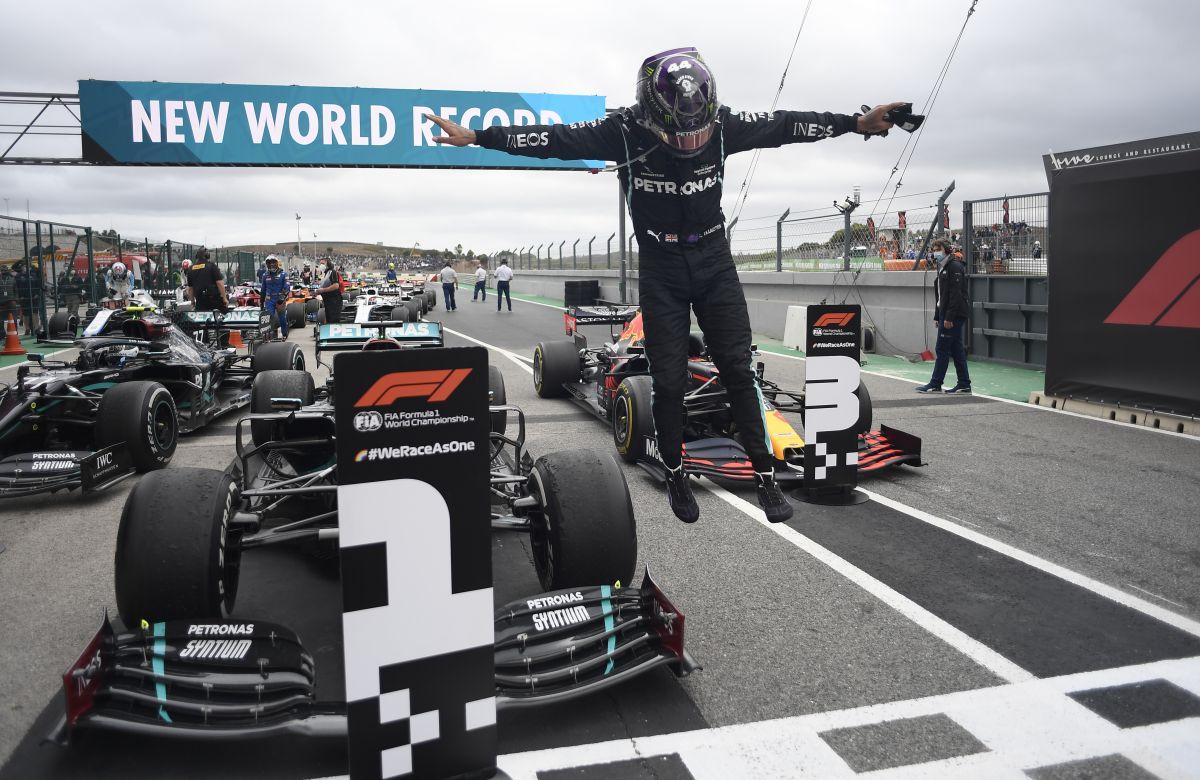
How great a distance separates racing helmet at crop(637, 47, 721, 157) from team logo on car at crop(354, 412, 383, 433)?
1938 mm

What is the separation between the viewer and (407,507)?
226 cm

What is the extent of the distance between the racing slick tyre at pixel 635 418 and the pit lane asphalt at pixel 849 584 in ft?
0.67

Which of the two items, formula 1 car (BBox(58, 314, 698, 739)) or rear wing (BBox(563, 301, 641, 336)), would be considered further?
rear wing (BBox(563, 301, 641, 336))

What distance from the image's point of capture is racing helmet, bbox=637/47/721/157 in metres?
3.38

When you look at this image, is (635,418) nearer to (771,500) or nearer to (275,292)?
(771,500)

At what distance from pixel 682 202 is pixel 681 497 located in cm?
137

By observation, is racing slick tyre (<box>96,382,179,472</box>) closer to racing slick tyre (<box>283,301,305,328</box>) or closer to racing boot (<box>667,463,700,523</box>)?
racing boot (<box>667,463,700,523</box>)

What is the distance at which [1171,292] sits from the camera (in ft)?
26.0

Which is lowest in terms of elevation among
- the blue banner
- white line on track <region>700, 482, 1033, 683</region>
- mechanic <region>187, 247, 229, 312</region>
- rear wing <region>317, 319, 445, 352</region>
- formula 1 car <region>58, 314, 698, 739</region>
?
white line on track <region>700, 482, 1033, 683</region>

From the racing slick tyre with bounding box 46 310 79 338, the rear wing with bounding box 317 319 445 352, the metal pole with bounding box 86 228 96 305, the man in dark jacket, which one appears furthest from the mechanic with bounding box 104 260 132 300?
the man in dark jacket

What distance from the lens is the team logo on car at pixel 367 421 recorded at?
7.20ft

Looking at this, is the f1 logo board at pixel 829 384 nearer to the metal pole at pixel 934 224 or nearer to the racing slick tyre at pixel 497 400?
the racing slick tyre at pixel 497 400

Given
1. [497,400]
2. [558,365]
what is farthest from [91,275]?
[497,400]

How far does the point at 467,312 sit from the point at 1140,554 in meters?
25.3
